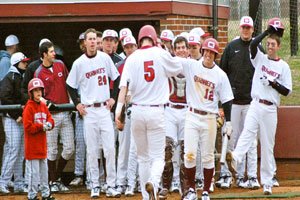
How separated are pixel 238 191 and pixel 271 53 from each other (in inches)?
80.7

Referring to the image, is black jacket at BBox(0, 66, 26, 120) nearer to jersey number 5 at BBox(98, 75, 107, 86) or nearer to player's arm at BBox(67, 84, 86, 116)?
player's arm at BBox(67, 84, 86, 116)

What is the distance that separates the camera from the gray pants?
11.9 m

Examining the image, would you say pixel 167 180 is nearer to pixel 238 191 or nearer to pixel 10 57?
pixel 238 191

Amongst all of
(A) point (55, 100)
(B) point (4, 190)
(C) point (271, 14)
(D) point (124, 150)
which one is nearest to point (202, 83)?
(D) point (124, 150)

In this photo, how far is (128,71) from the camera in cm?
1070

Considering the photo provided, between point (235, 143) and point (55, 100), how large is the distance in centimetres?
269

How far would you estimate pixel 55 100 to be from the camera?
13023 mm

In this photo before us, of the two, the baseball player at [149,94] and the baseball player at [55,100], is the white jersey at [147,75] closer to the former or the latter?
the baseball player at [149,94]

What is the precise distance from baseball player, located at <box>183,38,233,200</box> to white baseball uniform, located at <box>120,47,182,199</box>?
621mm

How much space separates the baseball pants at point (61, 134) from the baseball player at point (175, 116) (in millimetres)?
1578

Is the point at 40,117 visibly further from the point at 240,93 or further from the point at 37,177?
the point at 240,93

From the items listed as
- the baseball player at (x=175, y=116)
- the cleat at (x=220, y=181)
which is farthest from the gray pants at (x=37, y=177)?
the cleat at (x=220, y=181)

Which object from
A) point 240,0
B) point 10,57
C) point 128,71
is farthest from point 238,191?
point 240,0

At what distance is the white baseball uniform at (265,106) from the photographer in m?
12.2
